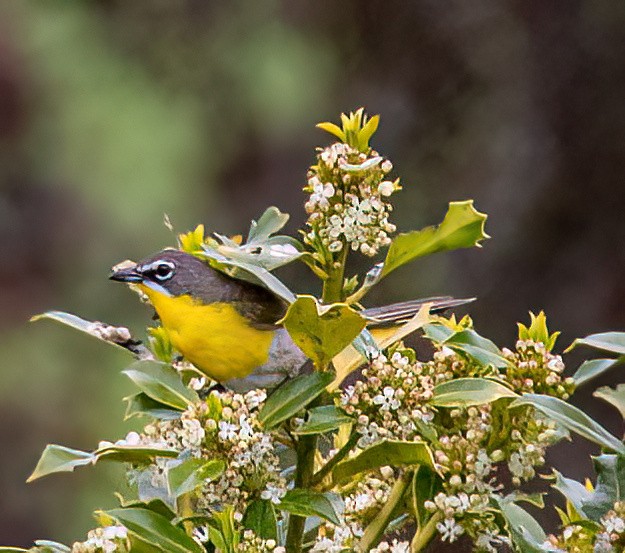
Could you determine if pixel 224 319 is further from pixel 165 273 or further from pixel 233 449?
pixel 233 449

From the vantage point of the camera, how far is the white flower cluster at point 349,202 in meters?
0.86

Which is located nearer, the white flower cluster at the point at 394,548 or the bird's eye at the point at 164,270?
the white flower cluster at the point at 394,548

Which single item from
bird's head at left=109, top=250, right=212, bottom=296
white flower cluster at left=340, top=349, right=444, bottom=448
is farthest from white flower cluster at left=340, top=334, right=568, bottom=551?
bird's head at left=109, top=250, right=212, bottom=296

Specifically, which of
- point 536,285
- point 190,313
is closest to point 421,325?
point 190,313

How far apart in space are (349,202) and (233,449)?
0.20 m

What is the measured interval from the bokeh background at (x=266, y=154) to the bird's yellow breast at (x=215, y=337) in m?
2.16

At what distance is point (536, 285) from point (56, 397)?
1567 millimetres

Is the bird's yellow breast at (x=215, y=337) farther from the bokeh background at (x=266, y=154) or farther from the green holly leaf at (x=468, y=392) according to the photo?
the bokeh background at (x=266, y=154)

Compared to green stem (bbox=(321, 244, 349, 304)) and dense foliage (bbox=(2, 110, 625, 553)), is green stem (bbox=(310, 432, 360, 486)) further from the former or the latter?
green stem (bbox=(321, 244, 349, 304))

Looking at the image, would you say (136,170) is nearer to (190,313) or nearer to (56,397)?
(56,397)

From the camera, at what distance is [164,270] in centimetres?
122

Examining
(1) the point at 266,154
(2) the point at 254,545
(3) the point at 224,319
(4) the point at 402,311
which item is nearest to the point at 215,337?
(3) the point at 224,319

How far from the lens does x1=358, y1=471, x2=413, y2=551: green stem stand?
2.92 feet

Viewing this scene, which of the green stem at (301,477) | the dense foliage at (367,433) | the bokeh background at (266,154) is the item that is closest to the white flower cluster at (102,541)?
the dense foliage at (367,433)
